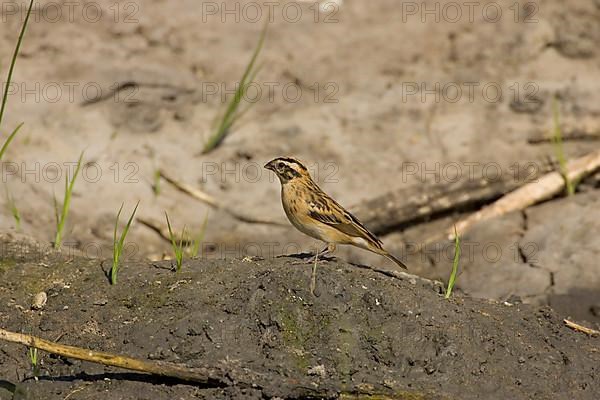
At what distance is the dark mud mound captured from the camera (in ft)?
21.1

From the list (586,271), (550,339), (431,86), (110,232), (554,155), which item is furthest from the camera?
(431,86)

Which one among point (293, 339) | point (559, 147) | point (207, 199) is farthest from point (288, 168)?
point (559, 147)

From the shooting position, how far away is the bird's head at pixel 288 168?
26.2 feet

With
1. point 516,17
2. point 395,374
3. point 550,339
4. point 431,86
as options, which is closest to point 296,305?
point 395,374

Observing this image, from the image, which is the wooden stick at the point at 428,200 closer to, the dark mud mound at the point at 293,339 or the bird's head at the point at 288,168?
the bird's head at the point at 288,168

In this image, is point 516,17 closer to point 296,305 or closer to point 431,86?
point 431,86

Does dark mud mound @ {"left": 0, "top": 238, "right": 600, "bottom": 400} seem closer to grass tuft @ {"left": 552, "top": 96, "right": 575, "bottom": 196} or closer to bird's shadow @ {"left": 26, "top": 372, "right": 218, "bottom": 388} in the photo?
bird's shadow @ {"left": 26, "top": 372, "right": 218, "bottom": 388}

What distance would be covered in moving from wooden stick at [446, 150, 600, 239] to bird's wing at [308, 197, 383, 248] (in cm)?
281

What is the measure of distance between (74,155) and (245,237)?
6.51 feet

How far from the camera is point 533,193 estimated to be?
10656mm

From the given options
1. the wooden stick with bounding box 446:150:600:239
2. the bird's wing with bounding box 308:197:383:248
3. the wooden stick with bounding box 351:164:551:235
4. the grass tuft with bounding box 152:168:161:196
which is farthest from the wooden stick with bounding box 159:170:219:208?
the bird's wing with bounding box 308:197:383:248

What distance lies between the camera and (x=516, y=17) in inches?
500

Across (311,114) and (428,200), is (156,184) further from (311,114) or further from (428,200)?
(428,200)

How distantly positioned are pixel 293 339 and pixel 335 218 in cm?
142
